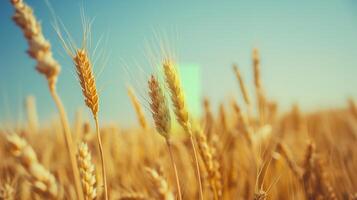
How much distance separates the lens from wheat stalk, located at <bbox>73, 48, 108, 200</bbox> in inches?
45.4

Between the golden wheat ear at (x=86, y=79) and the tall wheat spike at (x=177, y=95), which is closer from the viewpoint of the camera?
the golden wheat ear at (x=86, y=79)

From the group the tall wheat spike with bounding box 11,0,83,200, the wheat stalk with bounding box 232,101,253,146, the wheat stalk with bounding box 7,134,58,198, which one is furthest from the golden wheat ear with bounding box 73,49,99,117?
the wheat stalk with bounding box 232,101,253,146

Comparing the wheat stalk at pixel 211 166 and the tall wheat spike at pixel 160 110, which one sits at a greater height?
the tall wheat spike at pixel 160 110

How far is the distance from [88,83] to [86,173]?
281 mm

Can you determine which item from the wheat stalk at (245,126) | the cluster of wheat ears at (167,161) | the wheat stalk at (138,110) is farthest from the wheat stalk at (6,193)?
the wheat stalk at (245,126)

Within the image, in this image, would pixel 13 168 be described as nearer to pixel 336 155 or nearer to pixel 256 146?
pixel 256 146

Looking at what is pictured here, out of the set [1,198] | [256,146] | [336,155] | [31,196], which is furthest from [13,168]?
[336,155]

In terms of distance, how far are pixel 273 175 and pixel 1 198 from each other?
168 centimetres

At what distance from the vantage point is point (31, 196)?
175cm

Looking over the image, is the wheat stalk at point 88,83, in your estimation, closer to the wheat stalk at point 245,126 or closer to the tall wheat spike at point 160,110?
the tall wheat spike at point 160,110

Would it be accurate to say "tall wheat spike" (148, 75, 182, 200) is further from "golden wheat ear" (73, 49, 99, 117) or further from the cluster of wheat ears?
"golden wheat ear" (73, 49, 99, 117)

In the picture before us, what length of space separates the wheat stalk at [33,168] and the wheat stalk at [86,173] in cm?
15

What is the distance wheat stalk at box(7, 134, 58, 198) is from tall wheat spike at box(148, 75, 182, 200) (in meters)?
0.40

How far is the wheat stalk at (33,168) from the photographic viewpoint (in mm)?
934
